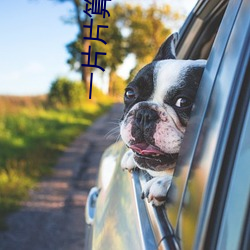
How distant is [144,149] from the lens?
1669 millimetres

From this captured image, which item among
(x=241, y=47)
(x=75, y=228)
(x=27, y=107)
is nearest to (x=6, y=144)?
(x=75, y=228)

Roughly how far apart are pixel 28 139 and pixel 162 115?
26.3 ft

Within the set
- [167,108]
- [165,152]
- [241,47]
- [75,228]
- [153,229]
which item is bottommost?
[75,228]

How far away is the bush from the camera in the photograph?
16.5 metres

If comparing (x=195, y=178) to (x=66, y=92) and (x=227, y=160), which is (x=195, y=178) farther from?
(x=66, y=92)

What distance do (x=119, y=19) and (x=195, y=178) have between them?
2.85m

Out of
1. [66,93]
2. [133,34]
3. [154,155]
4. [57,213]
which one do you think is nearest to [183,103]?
[154,155]

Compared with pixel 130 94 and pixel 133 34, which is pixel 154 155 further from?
pixel 133 34

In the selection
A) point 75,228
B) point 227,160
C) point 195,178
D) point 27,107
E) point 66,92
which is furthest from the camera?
point 66,92

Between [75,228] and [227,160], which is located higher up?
[227,160]

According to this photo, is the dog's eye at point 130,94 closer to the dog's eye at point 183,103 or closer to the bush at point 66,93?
the dog's eye at point 183,103

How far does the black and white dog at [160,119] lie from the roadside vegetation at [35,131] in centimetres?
347

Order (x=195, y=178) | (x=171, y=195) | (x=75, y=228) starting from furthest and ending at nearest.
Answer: (x=75, y=228), (x=171, y=195), (x=195, y=178)

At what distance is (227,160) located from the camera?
3.59 ft
